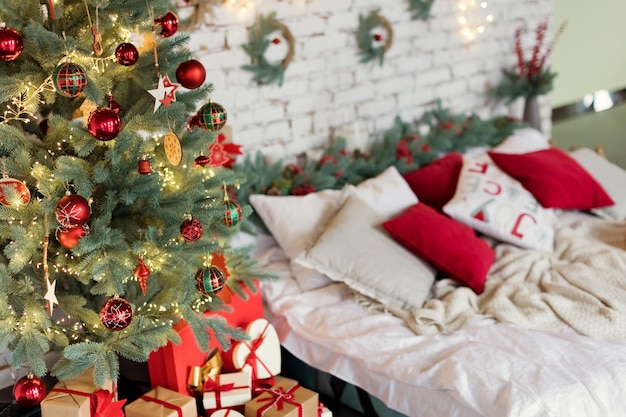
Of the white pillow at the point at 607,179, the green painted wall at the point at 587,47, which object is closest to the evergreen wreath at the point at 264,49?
the white pillow at the point at 607,179

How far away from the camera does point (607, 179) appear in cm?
331

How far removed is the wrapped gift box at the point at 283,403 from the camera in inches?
83.7

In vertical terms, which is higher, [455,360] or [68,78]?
[68,78]

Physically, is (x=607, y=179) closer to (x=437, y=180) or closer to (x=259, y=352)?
(x=437, y=180)

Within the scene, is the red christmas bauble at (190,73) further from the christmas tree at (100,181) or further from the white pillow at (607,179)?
the white pillow at (607,179)

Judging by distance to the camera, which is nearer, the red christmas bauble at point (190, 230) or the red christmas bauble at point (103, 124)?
the red christmas bauble at point (103, 124)

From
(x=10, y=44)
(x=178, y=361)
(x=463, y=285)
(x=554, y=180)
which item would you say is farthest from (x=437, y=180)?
(x=10, y=44)

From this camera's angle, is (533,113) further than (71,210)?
Yes

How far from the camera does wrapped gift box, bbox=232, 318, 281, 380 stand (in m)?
2.32

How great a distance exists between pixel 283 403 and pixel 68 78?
1.14 metres

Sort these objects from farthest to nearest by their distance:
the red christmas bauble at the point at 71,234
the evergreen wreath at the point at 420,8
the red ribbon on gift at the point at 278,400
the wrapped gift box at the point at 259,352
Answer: the evergreen wreath at the point at 420,8 < the wrapped gift box at the point at 259,352 < the red ribbon on gift at the point at 278,400 < the red christmas bauble at the point at 71,234

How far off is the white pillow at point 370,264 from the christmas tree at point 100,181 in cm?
59

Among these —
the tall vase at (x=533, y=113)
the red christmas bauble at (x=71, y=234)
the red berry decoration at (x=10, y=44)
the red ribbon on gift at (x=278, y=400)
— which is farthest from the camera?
the tall vase at (x=533, y=113)

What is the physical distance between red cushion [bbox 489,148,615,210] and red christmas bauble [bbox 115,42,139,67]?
6.26 feet
